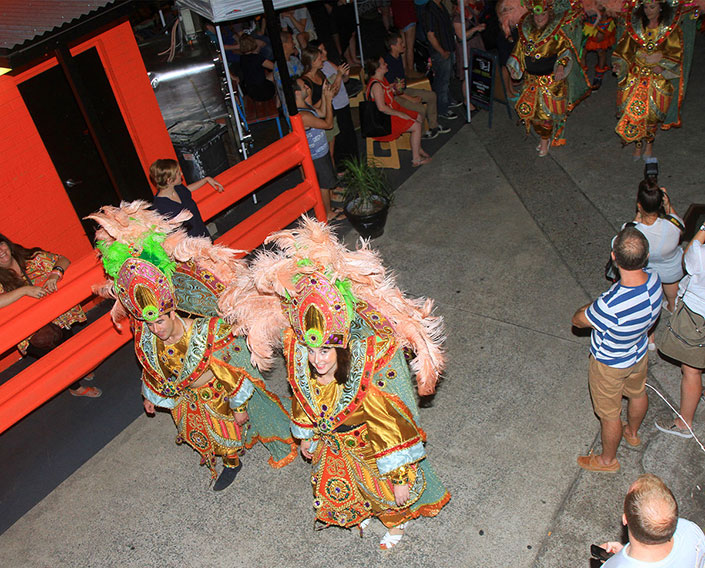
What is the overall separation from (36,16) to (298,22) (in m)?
8.13

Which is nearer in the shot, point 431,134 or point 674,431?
point 674,431

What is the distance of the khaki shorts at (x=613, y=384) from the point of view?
3938 millimetres

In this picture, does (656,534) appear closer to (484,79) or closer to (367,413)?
(367,413)

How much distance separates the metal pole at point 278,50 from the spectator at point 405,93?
1.94 m

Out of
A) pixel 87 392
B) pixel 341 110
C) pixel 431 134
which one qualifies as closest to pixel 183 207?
pixel 87 392

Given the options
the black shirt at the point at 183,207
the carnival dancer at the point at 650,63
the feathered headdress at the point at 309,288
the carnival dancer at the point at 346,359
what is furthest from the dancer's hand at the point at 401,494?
the carnival dancer at the point at 650,63

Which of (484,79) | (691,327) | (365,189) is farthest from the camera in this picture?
(484,79)

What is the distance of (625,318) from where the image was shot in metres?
3.62

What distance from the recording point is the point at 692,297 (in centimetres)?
404

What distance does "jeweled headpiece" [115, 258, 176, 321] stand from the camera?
3721 millimetres

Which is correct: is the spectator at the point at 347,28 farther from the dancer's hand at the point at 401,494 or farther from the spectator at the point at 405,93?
the dancer's hand at the point at 401,494

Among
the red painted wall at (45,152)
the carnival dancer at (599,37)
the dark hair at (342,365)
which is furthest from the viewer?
the carnival dancer at (599,37)

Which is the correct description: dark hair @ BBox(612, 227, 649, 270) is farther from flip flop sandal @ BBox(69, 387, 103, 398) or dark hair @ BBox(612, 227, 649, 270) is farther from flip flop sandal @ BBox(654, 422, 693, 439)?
flip flop sandal @ BBox(69, 387, 103, 398)

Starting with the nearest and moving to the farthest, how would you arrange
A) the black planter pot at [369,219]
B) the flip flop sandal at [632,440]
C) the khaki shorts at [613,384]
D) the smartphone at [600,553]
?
the smartphone at [600,553] < the khaki shorts at [613,384] < the flip flop sandal at [632,440] < the black planter pot at [369,219]
